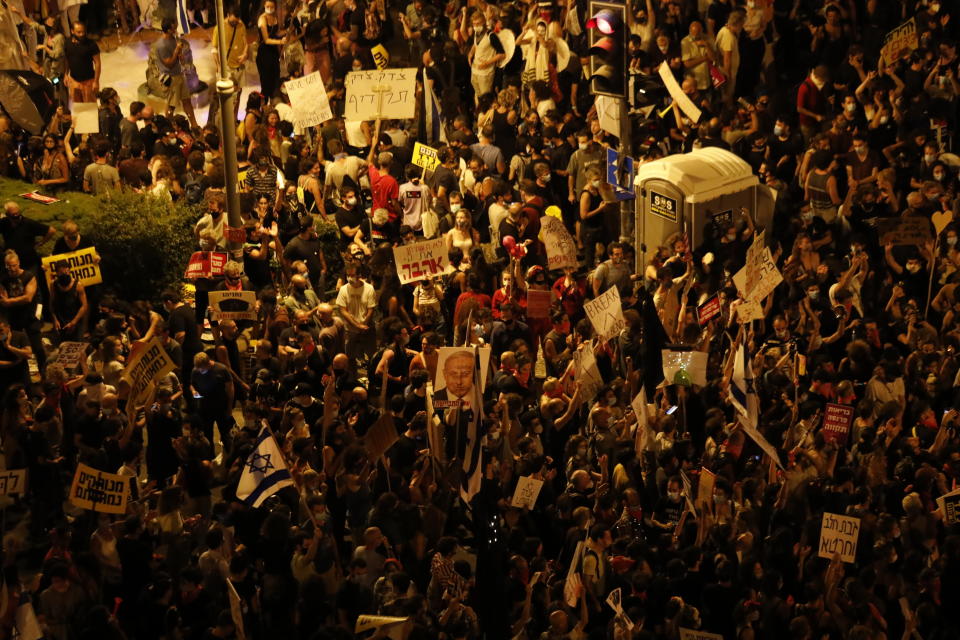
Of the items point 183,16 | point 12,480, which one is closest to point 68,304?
point 12,480

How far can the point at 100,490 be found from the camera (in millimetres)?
15758

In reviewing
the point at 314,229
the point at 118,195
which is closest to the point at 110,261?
the point at 118,195

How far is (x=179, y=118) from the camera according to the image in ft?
80.3

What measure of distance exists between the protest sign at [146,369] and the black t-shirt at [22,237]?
2969mm

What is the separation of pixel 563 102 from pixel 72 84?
694 centimetres

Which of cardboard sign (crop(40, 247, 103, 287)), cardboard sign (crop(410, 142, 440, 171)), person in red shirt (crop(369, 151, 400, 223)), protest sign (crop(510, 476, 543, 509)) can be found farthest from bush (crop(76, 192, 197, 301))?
protest sign (crop(510, 476, 543, 509))

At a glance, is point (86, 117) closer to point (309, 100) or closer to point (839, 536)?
point (309, 100)

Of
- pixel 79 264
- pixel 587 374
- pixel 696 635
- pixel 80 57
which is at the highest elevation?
pixel 80 57

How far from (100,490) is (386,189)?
7523 mm

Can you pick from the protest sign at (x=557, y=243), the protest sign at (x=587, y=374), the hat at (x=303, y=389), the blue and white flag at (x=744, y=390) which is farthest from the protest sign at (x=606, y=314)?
the hat at (x=303, y=389)

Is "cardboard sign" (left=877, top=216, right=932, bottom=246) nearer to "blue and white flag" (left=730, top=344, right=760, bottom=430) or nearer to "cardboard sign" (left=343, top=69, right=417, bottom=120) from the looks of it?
"blue and white flag" (left=730, top=344, right=760, bottom=430)

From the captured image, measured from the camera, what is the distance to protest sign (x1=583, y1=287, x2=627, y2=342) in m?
18.4

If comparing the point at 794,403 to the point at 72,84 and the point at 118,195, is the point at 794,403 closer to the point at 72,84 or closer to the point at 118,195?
the point at 118,195

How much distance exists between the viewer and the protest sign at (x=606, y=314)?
725 inches
